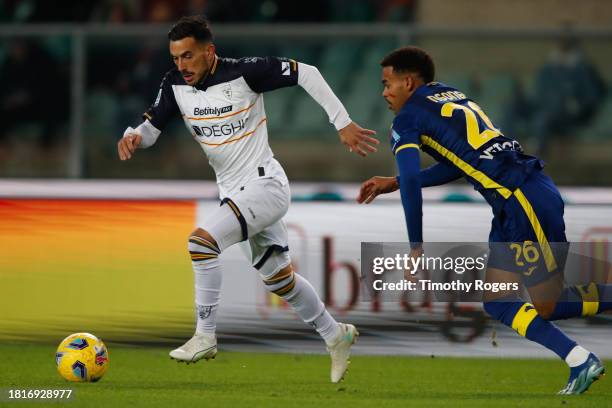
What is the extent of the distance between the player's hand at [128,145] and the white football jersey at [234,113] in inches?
13.7

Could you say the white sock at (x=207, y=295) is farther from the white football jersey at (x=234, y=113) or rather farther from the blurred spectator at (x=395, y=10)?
the blurred spectator at (x=395, y=10)

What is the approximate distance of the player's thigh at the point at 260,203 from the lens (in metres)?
7.34

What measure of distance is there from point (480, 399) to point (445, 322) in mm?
2034

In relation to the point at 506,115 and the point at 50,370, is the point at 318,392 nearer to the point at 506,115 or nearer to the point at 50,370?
the point at 50,370

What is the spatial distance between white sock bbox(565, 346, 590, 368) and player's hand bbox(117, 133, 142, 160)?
2.59 m

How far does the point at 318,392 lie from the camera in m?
6.86

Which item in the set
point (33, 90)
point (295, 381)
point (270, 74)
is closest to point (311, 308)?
point (295, 381)

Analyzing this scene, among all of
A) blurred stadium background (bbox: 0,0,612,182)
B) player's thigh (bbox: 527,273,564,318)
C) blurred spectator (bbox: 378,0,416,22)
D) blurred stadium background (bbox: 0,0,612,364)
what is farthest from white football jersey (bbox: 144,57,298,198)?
blurred spectator (bbox: 378,0,416,22)

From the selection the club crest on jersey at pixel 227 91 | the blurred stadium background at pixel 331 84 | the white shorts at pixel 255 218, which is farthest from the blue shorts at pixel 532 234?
the blurred stadium background at pixel 331 84

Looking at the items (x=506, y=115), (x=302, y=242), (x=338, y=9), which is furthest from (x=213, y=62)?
(x=338, y=9)

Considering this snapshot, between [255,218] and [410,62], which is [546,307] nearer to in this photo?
[410,62]

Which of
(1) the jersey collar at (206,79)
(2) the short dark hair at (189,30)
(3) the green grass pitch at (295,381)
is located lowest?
(3) the green grass pitch at (295,381)

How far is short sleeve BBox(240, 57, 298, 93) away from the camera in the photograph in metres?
7.54

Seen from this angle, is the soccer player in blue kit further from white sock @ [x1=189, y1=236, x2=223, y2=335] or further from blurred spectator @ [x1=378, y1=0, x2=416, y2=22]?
blurred spectator @ [x1=378, y1=0, x2=416, y2=22]
